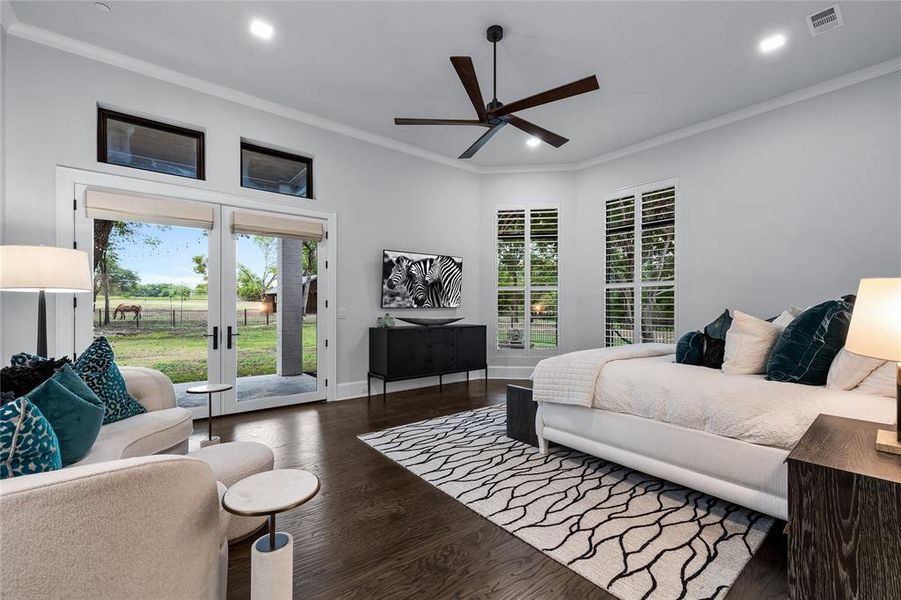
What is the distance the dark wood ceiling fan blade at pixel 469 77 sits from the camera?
9.14 ft

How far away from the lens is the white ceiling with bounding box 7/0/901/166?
3.05m

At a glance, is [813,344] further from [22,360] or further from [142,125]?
[142,125]

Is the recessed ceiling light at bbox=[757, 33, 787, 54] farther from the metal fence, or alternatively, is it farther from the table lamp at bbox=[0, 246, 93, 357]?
the table lamp at bbox=[0, 246, 93, 357]

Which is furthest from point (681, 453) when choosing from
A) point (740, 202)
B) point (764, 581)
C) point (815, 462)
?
point (740, 202)

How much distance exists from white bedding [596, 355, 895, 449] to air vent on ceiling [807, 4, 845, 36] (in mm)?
2817

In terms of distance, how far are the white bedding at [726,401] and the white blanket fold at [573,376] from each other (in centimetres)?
6

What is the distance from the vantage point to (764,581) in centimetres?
173

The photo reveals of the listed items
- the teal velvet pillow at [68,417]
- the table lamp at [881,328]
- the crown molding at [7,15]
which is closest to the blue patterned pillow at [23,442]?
the teal velvet pillow at [68,417]

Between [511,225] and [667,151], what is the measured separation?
2324 millimetres

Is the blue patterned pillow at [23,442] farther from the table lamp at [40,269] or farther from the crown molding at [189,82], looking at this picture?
the crown molding at [189,82]

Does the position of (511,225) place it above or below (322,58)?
below

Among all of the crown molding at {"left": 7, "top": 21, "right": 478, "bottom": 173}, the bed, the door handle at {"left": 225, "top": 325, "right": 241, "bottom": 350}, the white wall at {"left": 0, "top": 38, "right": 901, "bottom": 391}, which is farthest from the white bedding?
the crown molding at {"left": 7, "top": 21, "right": 478, "bottom": 173}

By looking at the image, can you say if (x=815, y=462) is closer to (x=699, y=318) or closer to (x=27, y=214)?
(x=699, y=318)

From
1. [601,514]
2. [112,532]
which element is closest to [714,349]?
[601,514]
